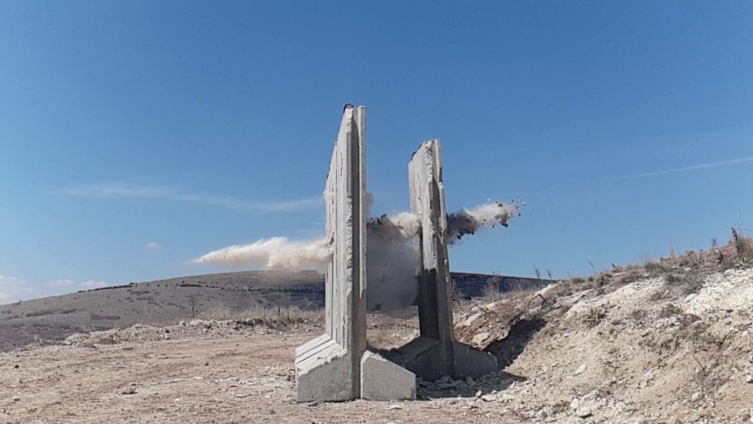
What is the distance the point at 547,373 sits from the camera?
320 inches

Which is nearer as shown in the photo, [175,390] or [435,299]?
[175,390]

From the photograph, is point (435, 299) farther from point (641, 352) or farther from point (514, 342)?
point (641, 352)

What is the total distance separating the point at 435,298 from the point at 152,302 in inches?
1248

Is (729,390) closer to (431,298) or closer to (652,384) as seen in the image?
(652,384)

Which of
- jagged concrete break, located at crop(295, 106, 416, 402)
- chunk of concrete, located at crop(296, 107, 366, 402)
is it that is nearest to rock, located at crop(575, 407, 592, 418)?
jagged concrete break, located at crop(295, 106, 416, 402)

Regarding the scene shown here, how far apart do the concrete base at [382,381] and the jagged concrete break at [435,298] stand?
1412 mm

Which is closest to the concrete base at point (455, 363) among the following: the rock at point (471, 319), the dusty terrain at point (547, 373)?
the dusty terrain at point (547, 373)

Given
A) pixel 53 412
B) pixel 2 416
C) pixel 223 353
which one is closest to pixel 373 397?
pixel 53 412

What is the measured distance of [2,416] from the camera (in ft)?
24.0

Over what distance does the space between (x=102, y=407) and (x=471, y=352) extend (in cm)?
515

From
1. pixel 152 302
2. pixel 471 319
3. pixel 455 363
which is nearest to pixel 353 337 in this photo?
pixel 455 363

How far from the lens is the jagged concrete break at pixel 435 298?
9367mm

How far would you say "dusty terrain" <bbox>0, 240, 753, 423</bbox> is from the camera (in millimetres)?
6152

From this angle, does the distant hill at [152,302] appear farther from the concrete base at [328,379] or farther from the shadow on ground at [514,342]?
the concrete base at [328,379]
